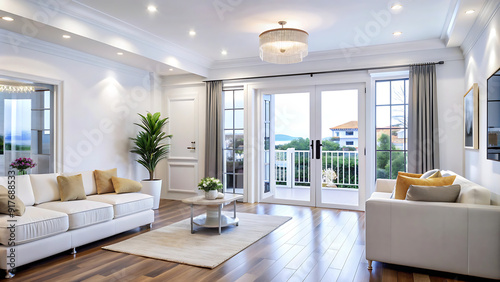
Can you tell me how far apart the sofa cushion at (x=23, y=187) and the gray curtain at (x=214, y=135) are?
3182mm

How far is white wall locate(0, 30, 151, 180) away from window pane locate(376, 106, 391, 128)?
416 cm

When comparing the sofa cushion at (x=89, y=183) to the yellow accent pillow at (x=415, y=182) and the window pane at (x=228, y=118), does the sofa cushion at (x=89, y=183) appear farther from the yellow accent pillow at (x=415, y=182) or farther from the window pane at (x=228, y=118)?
the yellow accent pillow at (x=415, y=182)

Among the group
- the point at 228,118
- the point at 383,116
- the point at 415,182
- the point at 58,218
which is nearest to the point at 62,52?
the point at 58,218

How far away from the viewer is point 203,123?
666cm

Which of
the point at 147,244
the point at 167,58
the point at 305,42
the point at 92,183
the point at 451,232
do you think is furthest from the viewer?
the point at 167,58

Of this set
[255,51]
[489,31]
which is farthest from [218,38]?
[489,31]

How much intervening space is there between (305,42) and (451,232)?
2616 mm

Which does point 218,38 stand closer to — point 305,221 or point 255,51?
point 255,51

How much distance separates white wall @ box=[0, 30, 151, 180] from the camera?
435 cm

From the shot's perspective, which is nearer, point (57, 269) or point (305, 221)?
point (57, 269)

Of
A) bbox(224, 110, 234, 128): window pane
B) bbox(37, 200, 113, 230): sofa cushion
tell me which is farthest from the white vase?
bbox(224, 110, 234, 128): window pane

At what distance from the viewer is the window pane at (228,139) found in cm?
661

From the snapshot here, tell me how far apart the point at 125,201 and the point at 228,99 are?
3.11 m

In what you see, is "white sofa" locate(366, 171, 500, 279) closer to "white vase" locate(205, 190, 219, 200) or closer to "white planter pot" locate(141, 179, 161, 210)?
"white vase" locate(205, 190, 219, 200)
